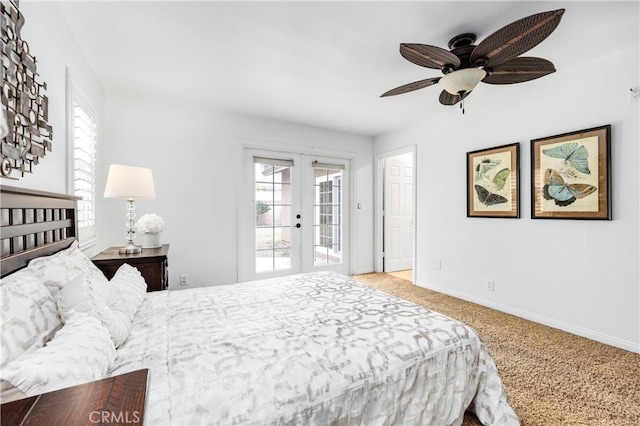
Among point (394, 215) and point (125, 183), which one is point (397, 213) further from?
point (125, 183)

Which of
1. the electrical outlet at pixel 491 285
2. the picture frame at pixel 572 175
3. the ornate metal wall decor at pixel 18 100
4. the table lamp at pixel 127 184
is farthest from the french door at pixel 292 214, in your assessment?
the picture frame at pixel 572 175

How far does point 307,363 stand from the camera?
1165mm

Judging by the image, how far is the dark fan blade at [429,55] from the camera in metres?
1.78

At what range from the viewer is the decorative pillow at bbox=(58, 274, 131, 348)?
43.9 inches

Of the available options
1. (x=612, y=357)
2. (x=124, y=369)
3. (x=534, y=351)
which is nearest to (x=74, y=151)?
(x=124, y=369)

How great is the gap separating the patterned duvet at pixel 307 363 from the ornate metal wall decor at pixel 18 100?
94 cm

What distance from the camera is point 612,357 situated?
2.28m

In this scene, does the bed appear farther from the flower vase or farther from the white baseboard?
the white baseboard

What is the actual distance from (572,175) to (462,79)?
61.6 inches

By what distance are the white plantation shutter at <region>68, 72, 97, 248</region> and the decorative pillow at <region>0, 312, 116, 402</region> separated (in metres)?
1.63

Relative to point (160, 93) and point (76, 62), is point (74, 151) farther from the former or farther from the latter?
point (160, 93)

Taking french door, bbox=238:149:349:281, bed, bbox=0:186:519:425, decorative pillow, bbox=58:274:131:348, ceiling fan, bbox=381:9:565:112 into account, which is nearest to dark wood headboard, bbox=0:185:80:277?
bed, bbox=0:186:519:425

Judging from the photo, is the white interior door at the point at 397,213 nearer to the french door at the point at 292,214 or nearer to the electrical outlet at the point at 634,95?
the french door at the point at 292,214

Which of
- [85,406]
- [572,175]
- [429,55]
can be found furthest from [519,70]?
[85,406]
